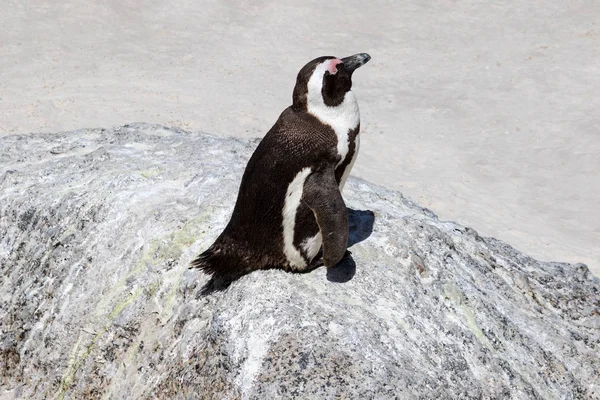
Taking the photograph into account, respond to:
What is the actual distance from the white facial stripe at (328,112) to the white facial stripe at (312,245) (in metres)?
0.50

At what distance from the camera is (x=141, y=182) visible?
6121 mm

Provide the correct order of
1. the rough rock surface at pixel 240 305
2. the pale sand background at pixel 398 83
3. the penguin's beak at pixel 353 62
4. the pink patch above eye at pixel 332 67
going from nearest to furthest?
the rough rock surface at pixel 240 305 < the pink patch above eye at pixel 332 67 < the penguin's beak at pixel 353 62 < the pale sand background at pixel 398 83

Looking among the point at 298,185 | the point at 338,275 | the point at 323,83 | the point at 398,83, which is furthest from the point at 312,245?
the point at 398,83

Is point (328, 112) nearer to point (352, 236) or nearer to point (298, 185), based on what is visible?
point (298, 185)

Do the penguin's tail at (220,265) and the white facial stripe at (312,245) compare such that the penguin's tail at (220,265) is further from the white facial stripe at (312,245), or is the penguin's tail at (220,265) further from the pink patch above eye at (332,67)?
the pink patch above eye at (332,67)

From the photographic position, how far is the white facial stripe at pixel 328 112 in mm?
4719

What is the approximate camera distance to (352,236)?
17.4 feet

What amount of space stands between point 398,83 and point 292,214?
13.7 metres

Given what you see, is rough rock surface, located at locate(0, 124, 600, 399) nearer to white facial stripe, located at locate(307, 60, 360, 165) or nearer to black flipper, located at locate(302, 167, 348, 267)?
black flipper, located at locate(302, 167, 348, 267)

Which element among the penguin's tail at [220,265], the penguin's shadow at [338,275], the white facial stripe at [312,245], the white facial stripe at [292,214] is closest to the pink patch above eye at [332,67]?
the white facial stripe at [292,214]

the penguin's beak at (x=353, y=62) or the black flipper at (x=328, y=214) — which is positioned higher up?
the penguin's beak at (x=353, y=62)

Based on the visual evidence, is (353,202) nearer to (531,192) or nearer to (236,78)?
(531,192)

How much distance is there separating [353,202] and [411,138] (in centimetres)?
945

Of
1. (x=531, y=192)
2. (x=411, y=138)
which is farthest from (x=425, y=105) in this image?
(x=531, y=192)
